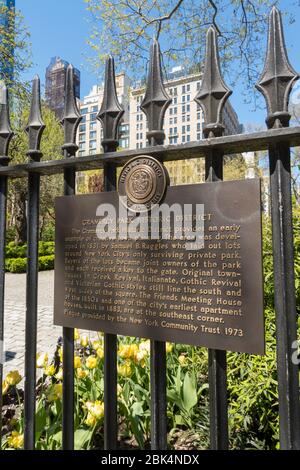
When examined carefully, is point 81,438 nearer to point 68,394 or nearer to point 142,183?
point 68,394

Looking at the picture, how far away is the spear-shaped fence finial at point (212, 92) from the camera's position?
138 cm

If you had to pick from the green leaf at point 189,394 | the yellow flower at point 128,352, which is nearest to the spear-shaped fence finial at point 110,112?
the yellow flower at point 128,352

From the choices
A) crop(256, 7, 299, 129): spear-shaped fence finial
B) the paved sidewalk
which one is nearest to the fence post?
crop(256, 7, 299, 129): spear-shaped fence finial

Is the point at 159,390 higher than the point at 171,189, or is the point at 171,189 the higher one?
the point at 171,189

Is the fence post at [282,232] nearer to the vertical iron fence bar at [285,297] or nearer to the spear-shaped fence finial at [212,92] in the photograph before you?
the vertical iron fence bar at [285,297]

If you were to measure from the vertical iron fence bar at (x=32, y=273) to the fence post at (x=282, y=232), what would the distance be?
1.20 metres

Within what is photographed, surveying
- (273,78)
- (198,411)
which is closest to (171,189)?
(273,78)

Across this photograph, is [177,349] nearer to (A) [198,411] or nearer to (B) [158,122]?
(A) [198,411]

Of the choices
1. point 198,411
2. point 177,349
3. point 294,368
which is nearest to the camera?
point 294,368

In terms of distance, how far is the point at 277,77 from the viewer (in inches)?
50.2

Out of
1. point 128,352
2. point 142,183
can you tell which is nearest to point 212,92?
point 142,183

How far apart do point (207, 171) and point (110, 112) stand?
1.86 feet
